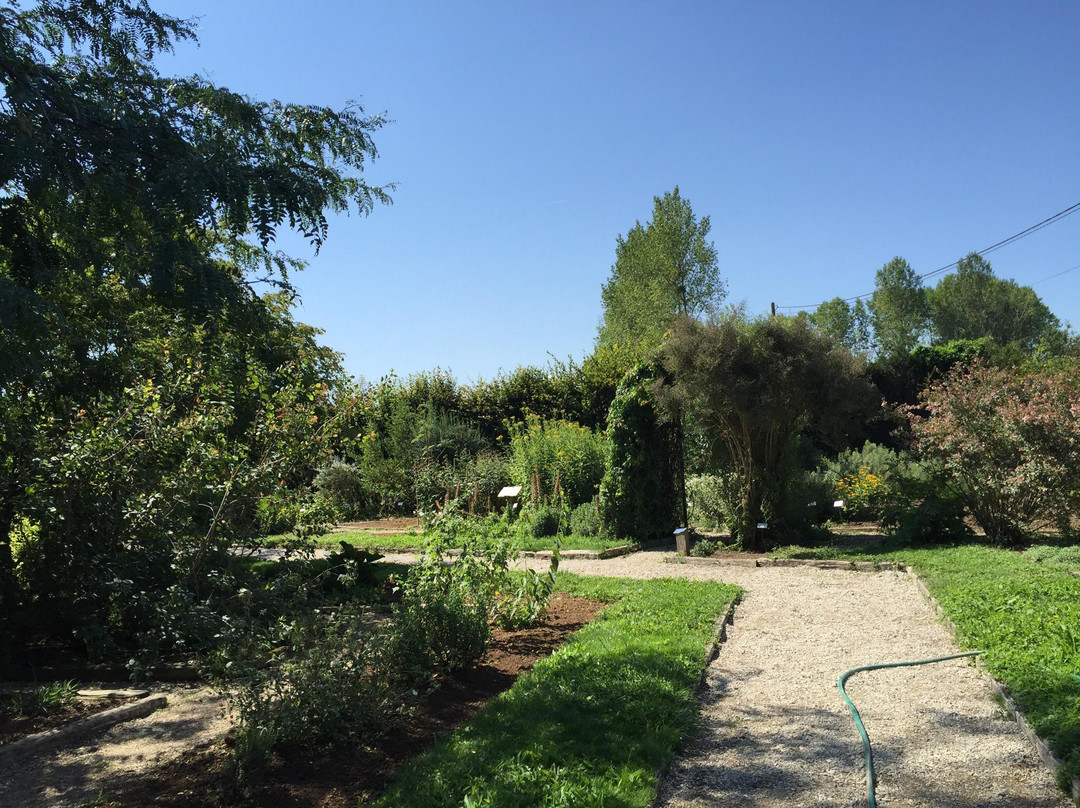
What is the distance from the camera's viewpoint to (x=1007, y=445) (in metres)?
9.01

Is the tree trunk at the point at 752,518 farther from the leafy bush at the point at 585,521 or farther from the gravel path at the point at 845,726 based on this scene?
the gravel path at the point at 845,726

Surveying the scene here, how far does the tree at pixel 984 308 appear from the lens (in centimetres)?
4884

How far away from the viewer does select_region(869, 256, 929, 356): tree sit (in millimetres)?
53562

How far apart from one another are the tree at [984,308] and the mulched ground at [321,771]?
52.6 meters

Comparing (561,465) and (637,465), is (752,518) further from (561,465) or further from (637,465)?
(561,465)

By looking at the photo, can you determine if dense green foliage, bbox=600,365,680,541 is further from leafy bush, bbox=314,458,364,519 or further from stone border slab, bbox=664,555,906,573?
leafy bush, bbox=314,458,364,519

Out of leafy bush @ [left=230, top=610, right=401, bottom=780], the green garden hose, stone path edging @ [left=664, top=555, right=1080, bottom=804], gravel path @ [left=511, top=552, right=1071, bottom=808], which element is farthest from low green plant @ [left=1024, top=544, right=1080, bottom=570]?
leafy bush @ [left=230, top=610, right=401, bottom=780]

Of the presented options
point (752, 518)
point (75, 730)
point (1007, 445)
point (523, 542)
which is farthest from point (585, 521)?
point (75, 730)

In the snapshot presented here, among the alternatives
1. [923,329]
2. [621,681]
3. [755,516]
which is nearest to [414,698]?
[621,681]

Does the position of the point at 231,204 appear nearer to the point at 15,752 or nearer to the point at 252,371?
the point at 252,371

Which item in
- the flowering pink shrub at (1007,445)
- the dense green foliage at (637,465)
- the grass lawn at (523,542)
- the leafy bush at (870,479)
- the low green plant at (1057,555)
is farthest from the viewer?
the dense green foliage at (637,465)

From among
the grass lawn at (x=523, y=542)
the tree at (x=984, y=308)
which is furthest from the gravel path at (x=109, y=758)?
the tree at (x=984, y=308)

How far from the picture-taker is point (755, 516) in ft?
35.5

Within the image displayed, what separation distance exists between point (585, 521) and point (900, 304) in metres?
49.1
